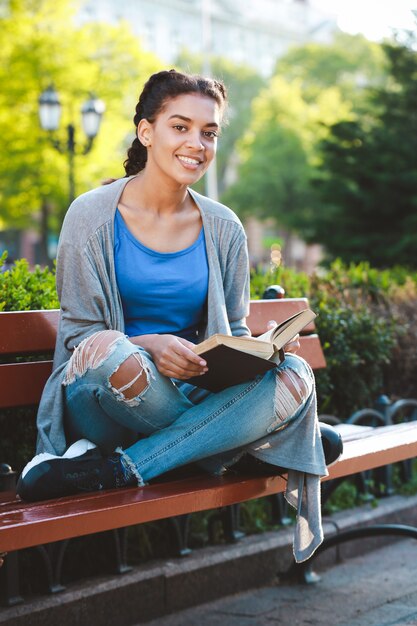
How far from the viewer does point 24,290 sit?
157 inches

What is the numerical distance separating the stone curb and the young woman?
73cm

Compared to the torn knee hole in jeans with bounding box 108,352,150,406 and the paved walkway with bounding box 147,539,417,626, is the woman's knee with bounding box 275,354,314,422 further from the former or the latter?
the paved walkway with bounding box 147,539,417,626

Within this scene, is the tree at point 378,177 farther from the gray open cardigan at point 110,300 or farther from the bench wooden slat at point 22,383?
the bench wooden slat at point 22,383

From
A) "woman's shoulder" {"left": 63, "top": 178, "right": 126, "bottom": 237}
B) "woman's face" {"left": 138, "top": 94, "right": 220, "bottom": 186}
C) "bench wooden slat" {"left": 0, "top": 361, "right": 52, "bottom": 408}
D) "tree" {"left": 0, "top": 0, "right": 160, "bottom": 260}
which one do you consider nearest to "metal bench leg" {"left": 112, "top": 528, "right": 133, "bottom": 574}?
"bench wooden slat" {"left": 0, "top": 361, "right": 52, "bottom": 408}

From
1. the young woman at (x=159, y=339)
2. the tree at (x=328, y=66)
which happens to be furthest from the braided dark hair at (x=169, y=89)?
Result: the tree at (x=328, y=66)

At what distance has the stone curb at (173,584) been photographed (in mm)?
3588

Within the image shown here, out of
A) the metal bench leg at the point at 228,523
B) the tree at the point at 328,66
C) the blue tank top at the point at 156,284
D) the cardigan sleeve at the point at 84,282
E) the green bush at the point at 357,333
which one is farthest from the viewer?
the tree at the point at 328,66

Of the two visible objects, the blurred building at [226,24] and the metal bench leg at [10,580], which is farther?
the blurred building at [226,24]

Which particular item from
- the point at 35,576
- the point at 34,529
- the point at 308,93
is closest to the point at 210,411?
the point at 34,529

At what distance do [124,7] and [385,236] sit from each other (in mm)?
59449

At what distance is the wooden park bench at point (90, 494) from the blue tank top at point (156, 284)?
1.28 feet

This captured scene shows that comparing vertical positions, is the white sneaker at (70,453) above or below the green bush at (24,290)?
below

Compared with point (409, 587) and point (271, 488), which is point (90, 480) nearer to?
point (271, 488)

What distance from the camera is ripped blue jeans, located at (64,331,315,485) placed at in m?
2.99
